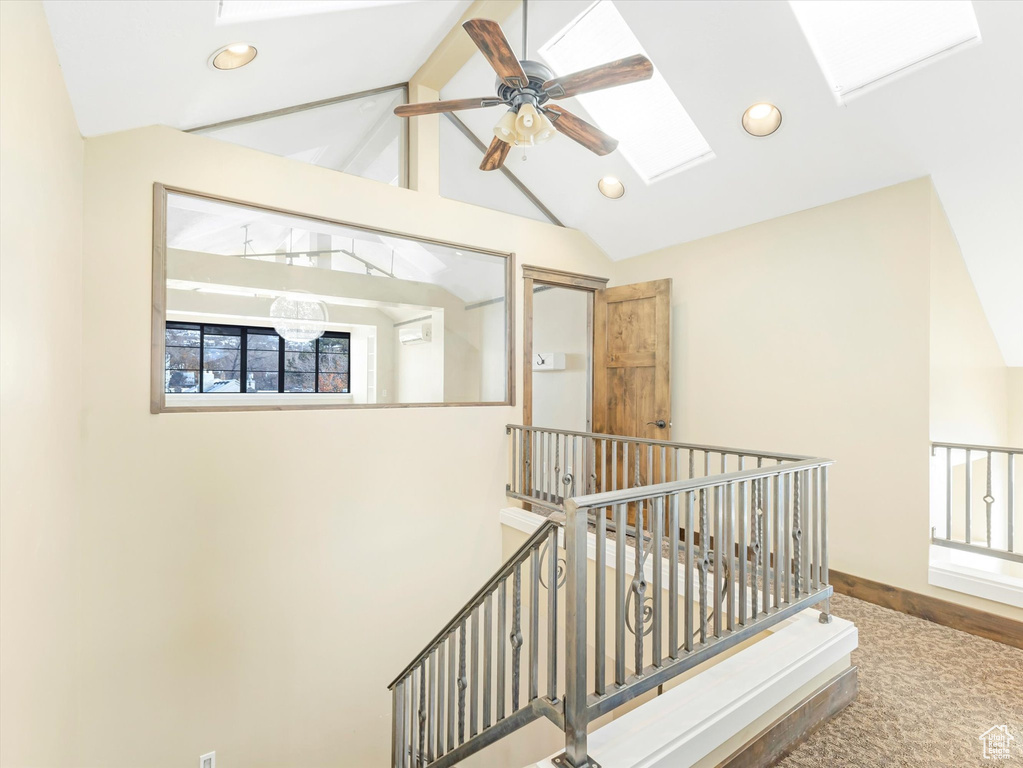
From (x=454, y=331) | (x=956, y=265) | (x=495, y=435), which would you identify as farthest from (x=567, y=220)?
(x=956, y=265)

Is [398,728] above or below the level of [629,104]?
below

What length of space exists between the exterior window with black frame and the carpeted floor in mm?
3265

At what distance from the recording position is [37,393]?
1.90 metres

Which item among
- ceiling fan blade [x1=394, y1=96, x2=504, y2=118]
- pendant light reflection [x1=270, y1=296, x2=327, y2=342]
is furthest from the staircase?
pendant light reflection [x1=270, y1=296, x2=327, y2=342]

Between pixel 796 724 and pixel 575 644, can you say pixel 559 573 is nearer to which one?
pixel 575 644

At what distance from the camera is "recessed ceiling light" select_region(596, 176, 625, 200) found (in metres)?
4.22

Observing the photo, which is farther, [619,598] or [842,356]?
[842,356]

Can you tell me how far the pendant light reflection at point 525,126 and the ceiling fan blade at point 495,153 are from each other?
30 cm

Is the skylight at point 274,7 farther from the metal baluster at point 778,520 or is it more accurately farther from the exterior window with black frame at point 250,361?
the metal baluster at point 778,520

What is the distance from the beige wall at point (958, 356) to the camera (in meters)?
3.15

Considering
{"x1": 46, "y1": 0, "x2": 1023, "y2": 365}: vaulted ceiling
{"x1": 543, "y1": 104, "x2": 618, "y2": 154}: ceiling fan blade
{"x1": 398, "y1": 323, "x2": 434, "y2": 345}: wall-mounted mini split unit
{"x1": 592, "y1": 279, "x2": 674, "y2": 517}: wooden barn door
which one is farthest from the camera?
{"x1": 592, "y1": 279, "x2": 674, "y2": 517}: wooden barn door

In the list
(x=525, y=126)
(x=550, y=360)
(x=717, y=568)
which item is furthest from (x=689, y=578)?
(x=550, y=360)

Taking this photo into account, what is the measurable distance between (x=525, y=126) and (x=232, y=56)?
1420mm

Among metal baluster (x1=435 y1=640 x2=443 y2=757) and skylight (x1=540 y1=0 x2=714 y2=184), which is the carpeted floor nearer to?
metal baluster (x1=435 y1=640 x2=443 y2=757)
